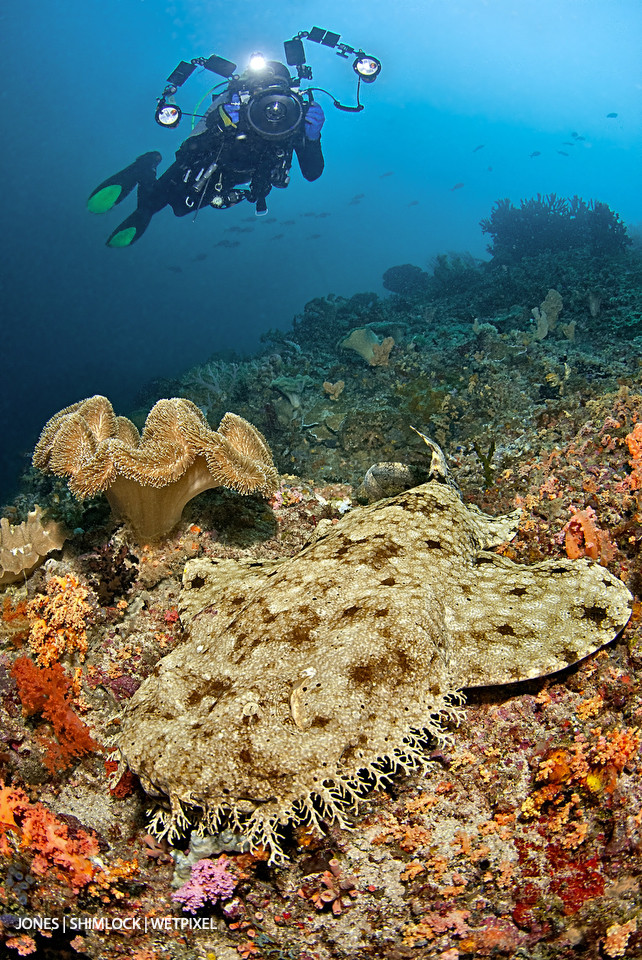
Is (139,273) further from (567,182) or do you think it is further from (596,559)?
(596,559)

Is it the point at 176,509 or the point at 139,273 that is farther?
the point at 139,273

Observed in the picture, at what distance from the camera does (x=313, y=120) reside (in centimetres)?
1395

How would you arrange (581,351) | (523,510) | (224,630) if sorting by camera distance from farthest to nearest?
(581,351) < (523,510) < (224,630)

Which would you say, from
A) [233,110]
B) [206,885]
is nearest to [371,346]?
[233,110]

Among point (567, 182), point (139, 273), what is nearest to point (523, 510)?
point (139, 273)

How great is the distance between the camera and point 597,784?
244 centimetres

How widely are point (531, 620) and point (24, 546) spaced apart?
14.1 ft

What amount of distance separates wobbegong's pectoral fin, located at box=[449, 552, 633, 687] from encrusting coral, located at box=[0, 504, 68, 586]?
3.69 m

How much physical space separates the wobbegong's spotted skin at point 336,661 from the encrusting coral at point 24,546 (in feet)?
6.08

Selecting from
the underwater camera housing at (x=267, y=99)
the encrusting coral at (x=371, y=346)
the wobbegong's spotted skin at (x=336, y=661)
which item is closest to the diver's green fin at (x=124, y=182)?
the underwater camera housing at (x=267, y=99)

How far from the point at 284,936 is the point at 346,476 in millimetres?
Answer: 4919

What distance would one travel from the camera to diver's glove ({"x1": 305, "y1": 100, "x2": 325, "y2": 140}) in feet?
45.3

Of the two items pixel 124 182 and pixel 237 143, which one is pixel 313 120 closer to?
pixel 237 143

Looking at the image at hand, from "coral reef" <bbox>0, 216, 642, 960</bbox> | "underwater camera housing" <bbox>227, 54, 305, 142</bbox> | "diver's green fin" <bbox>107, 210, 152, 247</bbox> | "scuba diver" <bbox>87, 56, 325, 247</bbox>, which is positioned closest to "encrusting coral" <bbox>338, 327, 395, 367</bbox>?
"scuba diver" <bbox>87, 56, 325, 247</bbox>
